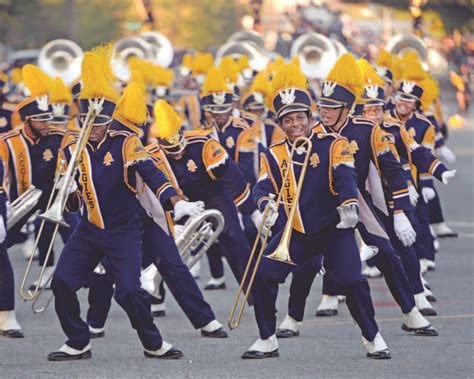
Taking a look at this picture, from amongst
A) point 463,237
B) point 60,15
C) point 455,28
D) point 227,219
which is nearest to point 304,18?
point 455,28

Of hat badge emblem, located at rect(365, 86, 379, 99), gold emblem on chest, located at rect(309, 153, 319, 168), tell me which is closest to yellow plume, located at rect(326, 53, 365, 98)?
gold emblem on chest, located at rect(309, 153, 319, 168)

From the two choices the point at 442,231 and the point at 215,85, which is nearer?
the point at 215,85

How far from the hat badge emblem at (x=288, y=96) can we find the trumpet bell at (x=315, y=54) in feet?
56.3

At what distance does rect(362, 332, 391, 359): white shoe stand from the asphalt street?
0.20 ft

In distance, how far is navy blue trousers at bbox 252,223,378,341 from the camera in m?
10.1

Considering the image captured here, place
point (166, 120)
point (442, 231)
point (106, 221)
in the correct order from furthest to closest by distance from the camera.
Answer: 1. point (442, 231)
2. point (166, 120)
3. point (106, 221)

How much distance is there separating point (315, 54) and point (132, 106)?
18.3 meters

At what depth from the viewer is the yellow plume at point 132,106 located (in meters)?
10.6

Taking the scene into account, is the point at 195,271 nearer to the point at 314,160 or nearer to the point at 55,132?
the point at 55,132

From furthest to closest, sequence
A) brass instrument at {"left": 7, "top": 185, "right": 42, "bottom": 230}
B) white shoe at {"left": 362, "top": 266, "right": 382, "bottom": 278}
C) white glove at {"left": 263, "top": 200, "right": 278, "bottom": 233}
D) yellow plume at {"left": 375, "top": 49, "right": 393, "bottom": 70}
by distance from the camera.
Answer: yellow plume at {"left": 375, "top": 49, "right": 393, "bottom": 70} → white shoe at {"left": 362, "top": 266, "right": 382, "bottom": 278} → brass instrument at {"left": 7, "top": 185, "right": 42, "bottom": 230} → white glove at {"left": 263, "top": 200, "right": 278, "bottom": 233}

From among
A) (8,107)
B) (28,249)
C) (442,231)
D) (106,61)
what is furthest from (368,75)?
(442,231)

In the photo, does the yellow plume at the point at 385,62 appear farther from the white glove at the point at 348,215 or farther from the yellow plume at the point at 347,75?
the white glove at the point at 348,215

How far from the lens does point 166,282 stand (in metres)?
11.2

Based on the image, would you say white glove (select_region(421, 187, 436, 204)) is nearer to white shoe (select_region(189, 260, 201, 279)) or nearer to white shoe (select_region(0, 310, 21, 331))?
white shoe (select_region(189, 260, 201, 279))
